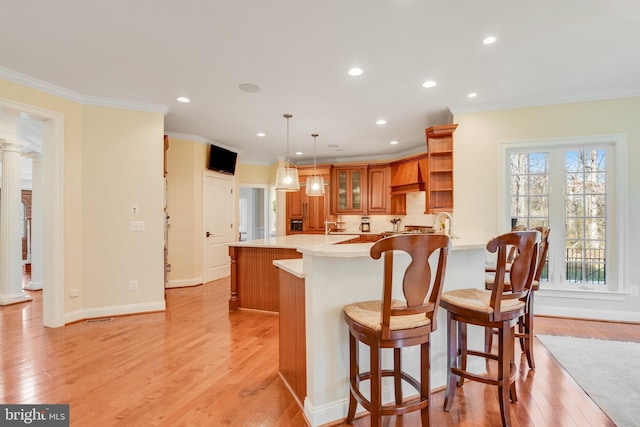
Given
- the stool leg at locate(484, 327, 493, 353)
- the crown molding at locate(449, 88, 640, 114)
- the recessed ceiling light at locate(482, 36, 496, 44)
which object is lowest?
the stool leg at locate(484, 327, 493, 353)

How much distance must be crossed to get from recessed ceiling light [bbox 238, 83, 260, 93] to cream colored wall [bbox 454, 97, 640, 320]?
8.68ft

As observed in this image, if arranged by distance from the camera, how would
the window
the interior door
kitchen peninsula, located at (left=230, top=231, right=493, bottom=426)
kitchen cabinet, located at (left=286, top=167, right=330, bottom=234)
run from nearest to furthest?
kitchen peninsula, located at (left=230, top=231, right=493, bottom=426) < the window < the interior door < kitchen cabinet, located at (left=286, top=167, right=330, bottom=234)

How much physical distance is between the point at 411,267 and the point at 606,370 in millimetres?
2335

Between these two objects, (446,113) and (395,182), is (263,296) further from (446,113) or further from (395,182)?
(395,182)

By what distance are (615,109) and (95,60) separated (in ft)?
18.6

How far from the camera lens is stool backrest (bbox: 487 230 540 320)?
5.69ft

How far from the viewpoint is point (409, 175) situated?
247 inches

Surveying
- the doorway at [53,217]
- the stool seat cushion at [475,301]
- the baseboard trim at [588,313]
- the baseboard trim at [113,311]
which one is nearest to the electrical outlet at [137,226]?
the doorway at [53,217]

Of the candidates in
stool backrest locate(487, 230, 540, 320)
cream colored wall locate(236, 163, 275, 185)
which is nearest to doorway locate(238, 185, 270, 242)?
cream colored wall locate(236, 163, 275, 185)

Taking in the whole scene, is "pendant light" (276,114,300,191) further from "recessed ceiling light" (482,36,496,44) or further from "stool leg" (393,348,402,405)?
"stool leg" (393,348,402,405)

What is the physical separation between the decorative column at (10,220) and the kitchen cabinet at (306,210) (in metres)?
4.75

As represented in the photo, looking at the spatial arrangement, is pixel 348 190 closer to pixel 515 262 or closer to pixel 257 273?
pixel 257 273

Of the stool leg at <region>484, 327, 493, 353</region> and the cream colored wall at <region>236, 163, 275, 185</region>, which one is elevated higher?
the cream colored wall at <region>236, 163, 275, 185</region>

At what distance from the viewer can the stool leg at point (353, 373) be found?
1.81 meters
